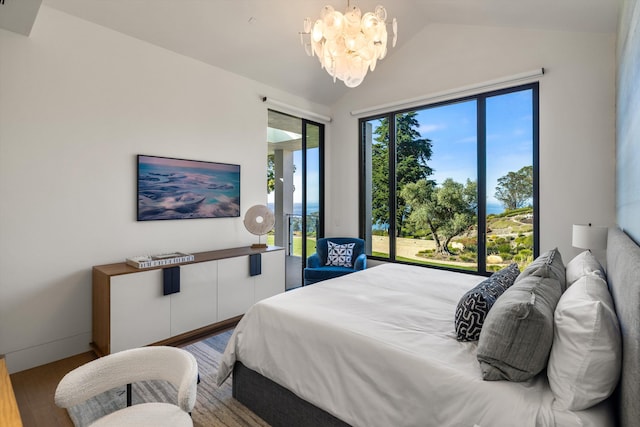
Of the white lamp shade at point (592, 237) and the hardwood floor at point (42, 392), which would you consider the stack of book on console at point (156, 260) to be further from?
the white lamp shade at point (592, 237)

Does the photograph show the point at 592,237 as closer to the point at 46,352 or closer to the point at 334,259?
the point at 334,259

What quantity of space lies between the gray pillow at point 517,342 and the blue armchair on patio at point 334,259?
9.16 ft

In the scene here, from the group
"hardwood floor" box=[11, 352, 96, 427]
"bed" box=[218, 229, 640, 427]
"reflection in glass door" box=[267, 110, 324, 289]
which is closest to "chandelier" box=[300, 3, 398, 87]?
"bed" box=[218, 229, 640, 427]

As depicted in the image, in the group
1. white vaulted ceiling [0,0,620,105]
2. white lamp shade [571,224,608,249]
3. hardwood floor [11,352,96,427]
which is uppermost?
white vaulted ceiling [0,0,620,105]

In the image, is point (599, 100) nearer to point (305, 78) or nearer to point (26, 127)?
point (305, 78)

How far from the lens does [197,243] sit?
3617mm

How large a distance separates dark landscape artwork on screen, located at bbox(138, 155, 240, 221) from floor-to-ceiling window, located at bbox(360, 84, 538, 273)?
2106 mm

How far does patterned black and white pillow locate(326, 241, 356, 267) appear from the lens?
4262 millimetres

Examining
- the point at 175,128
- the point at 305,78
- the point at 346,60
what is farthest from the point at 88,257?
the point at 305,78

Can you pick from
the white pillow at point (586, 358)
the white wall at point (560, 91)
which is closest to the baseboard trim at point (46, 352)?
the white pillow at point (586, 358)

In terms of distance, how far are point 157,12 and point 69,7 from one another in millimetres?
672

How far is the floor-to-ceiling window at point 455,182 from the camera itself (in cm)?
360

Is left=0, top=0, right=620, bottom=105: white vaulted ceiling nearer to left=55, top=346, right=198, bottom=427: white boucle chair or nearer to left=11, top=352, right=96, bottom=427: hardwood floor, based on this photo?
left=55, top=346, right=198, bottom=427: white boucle chair

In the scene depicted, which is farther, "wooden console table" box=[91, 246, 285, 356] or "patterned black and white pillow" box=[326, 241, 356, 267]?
"patterned black and white pillow" box=[326, 241, 356, 267]
